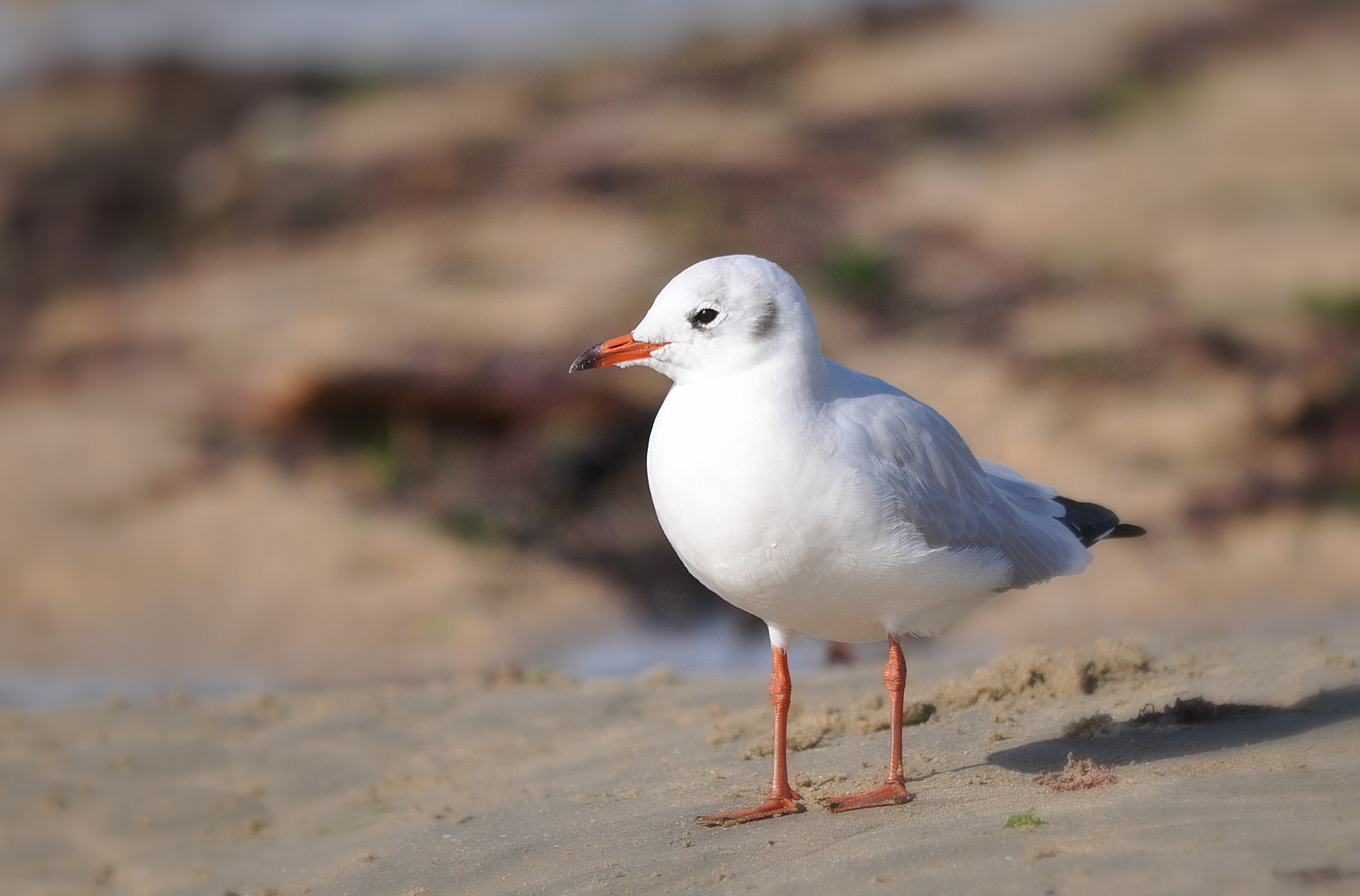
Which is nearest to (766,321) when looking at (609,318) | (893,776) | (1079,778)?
(893,776)

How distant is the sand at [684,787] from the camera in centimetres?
343

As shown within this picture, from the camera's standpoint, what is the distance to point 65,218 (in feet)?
66.9

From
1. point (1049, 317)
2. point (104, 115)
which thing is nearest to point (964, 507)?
point (1049, 317)

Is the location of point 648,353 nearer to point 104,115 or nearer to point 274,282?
point 274,282

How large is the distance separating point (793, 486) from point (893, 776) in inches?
38.9

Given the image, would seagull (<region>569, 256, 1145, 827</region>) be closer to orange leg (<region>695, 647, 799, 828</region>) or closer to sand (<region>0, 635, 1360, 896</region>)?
orange leg (<region>695, 647, 799, 828</region>)

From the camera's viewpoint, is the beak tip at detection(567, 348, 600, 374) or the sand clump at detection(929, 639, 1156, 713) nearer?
the beak tip at detection(567, 348, 600, 374)

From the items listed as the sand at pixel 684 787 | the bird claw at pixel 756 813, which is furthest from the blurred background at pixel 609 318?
the bird claw at pixel 756 813

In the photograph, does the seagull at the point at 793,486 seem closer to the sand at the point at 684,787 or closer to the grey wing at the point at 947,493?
the grey wing at the point at 947,493

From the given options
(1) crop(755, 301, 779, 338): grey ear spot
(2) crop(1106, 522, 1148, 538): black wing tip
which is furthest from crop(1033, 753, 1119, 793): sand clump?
(1) crop(755, 301, 779, 338): grey ear spot

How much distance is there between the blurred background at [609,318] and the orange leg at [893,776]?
3.19m

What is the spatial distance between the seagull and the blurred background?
127 inches

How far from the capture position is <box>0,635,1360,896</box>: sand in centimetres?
343

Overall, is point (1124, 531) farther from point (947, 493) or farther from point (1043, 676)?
point (947, 493)
